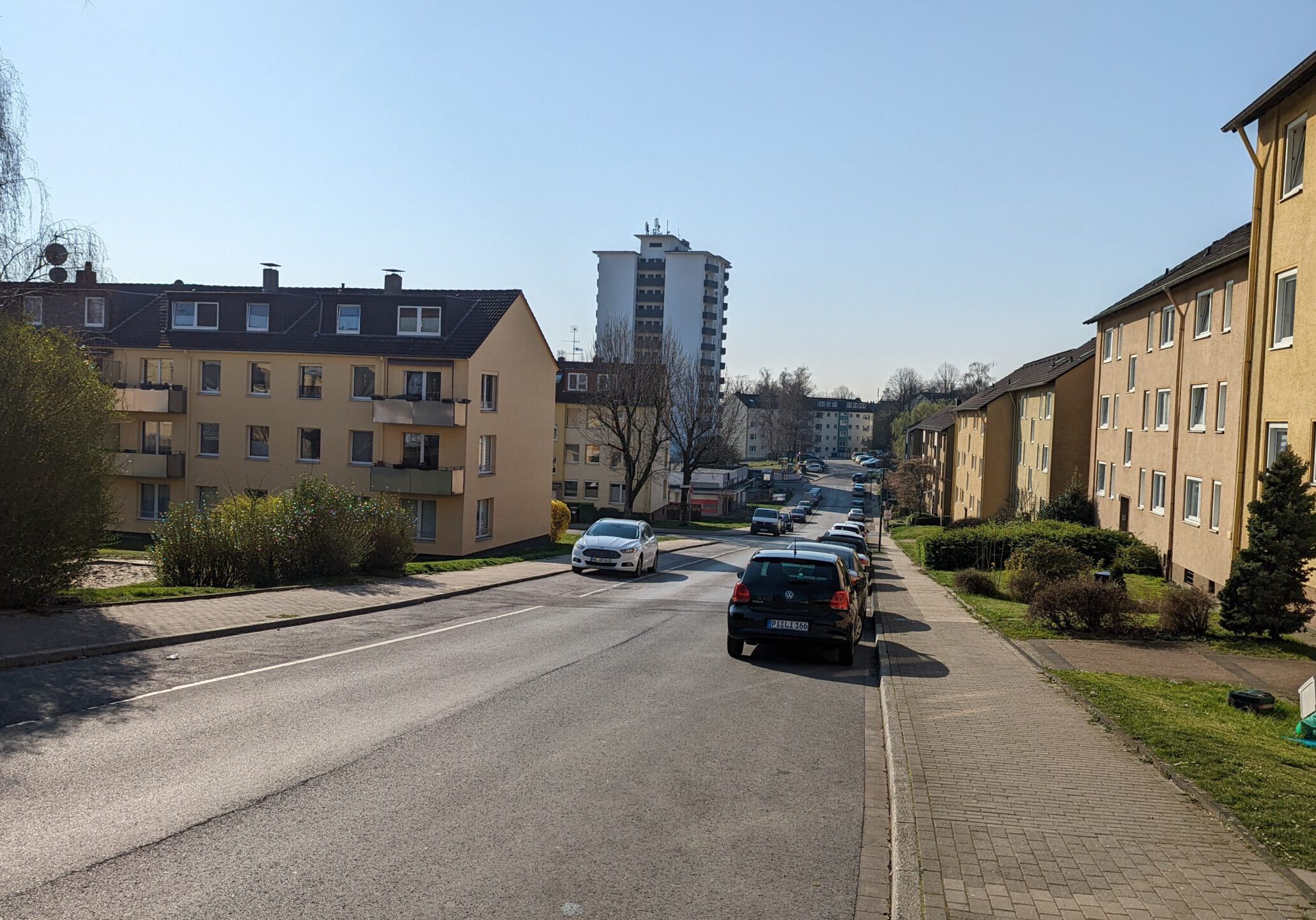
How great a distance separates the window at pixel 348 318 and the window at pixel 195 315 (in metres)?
5.20

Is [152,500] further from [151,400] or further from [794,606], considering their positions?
[794,606]

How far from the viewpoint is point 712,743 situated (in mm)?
9156

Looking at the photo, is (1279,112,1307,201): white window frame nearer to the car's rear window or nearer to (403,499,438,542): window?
the car's rear window

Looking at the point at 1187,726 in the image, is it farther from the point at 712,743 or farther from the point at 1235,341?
→ the point at 1235,341

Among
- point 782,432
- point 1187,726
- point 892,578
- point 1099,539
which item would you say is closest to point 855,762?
point 1187,726

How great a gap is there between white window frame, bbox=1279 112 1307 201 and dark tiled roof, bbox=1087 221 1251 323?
293 cm

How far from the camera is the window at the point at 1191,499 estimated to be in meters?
27.4

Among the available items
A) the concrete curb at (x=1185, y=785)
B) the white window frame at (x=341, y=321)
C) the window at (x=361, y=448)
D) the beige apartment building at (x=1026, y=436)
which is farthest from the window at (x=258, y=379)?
the concrete curb at (x=1185, y=785)

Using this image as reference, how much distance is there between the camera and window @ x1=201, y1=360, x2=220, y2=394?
41531mm

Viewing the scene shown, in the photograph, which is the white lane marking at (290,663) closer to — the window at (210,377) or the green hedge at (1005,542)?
the green hedge at (1005,542)

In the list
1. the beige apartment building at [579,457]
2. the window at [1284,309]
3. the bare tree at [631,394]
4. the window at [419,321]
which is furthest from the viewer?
the beige apartment building at [579,457]

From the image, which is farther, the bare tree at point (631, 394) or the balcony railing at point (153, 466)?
the bare tree at point (631, 394)

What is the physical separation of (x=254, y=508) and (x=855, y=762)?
52.7 ft

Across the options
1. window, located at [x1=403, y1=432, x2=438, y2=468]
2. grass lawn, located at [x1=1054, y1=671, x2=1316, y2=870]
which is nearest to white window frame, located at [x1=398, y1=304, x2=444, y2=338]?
window, located at [x1=403, y1=432, x2=438, y2=468]
